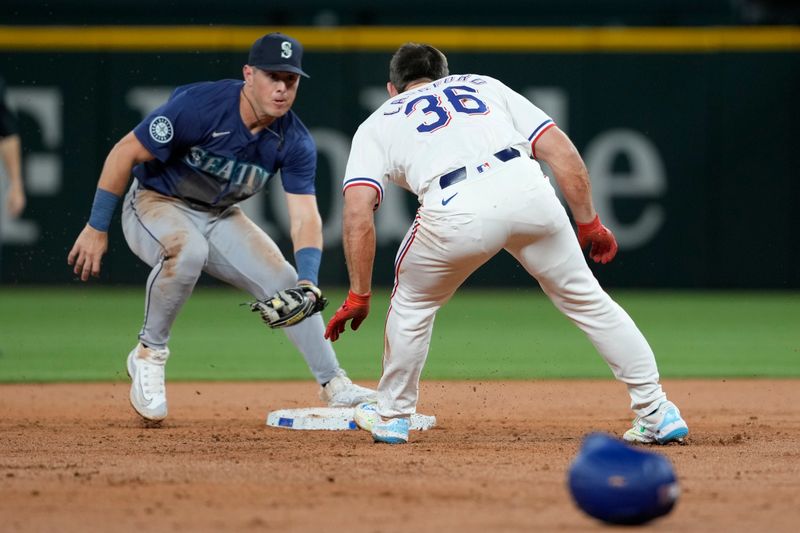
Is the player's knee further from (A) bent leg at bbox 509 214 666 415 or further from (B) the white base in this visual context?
(A) bent leg at bbox 509 214 666 415

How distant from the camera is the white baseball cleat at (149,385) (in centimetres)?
577

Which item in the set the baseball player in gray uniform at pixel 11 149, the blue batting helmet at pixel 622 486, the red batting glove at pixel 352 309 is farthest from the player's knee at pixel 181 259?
the baseball player in gray uniform at pixel 11 149

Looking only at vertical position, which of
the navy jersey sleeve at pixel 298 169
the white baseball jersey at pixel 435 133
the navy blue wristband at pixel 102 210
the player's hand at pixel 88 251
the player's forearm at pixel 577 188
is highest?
the white baseball jersey at pixel 435 133

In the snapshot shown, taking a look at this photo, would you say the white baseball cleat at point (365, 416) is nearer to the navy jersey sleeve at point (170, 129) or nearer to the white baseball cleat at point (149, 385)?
the white baseball cleat at point (149, 385)

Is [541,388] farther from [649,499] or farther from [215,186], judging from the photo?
[649,499]

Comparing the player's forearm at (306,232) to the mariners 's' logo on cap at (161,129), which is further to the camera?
the player's forearm at (306,232)

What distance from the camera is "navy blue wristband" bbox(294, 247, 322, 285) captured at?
18.7ft

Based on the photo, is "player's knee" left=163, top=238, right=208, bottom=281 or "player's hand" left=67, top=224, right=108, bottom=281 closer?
"player's hand" left=67, top=224, right=108, bottom=281

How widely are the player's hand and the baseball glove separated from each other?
70 cm

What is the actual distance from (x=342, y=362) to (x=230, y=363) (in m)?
0.73

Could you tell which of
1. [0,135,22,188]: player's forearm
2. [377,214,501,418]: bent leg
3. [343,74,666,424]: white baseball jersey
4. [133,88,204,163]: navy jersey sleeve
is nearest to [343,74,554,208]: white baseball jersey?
[343,74,666,424]: white baseball jersey

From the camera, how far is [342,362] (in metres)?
8.41

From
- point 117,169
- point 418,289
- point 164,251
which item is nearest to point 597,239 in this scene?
point 418,289
